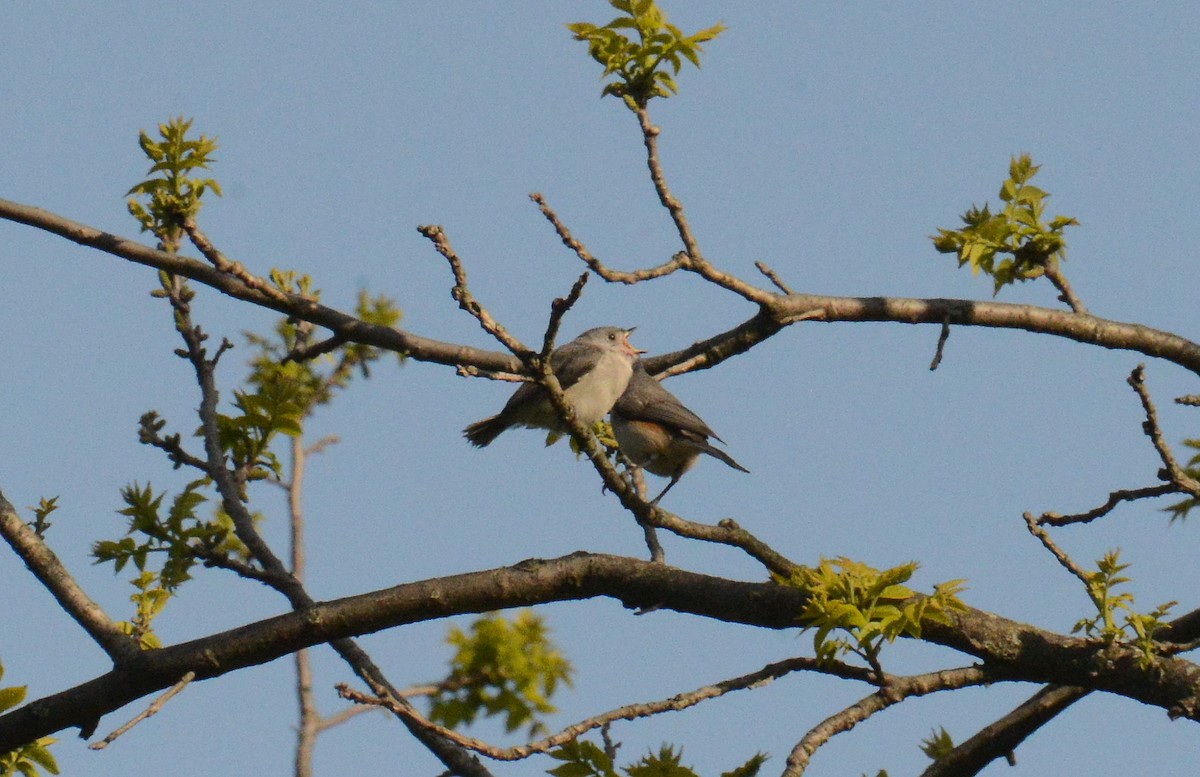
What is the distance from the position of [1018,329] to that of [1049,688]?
1620mm

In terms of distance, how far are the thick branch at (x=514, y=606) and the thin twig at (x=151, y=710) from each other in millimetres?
116

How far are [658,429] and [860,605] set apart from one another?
6764 millimetres

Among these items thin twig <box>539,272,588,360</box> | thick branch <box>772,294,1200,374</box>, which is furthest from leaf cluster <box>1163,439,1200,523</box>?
thin twig <box>539,272,588,360</box>

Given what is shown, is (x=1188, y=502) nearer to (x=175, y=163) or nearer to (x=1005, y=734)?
(x=1005, y=734)

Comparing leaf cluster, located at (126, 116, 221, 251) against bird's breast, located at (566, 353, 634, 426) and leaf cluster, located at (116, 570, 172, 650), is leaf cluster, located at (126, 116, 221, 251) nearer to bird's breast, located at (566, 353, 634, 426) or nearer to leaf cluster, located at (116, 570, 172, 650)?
leaf cluster, located at (116, 570, 172, 650)

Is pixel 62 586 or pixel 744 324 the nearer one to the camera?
pixel 62 586

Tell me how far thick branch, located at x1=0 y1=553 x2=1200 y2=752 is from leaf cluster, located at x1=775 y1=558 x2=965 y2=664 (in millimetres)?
343

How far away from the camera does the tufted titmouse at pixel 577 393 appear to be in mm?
9888

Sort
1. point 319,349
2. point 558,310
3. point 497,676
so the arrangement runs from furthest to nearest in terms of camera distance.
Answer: point 497,676 < point 319,349 < point 558,310

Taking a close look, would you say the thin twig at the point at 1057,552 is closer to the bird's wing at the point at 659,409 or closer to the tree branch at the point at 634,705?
the tree branch at the point at 634,705

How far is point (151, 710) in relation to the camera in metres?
4.15

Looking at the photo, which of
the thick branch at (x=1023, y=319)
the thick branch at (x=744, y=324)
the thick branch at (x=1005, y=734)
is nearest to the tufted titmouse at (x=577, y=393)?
the thick branch at (x=744, y=324)

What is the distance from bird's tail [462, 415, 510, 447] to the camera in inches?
398

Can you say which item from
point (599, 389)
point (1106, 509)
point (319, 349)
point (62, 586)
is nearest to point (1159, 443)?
point (1106, 509)
